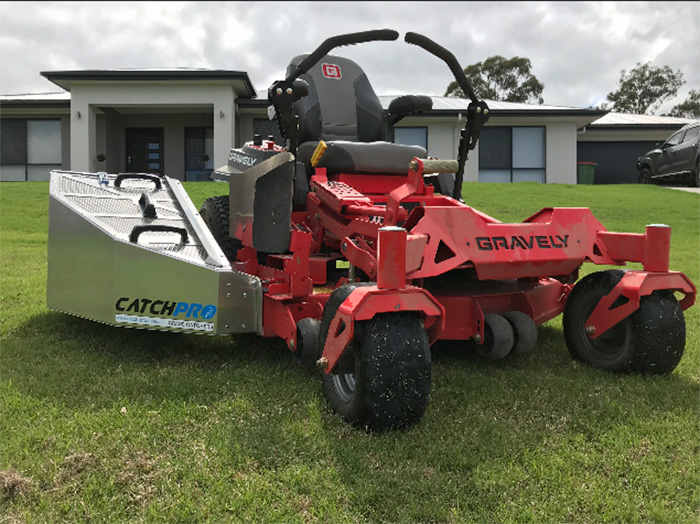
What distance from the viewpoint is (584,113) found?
20.8 metres

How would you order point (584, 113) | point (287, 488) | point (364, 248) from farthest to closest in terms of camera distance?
point (584, 113) < point (364, 248) < point (287, 488)

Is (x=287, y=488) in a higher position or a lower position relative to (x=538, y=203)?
lower

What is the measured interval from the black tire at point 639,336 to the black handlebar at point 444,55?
1.53 m

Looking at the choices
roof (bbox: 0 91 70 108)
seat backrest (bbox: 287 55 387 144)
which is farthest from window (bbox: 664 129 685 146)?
roof (bbox: 0 91 70 108)

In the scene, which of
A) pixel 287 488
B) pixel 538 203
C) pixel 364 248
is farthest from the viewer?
pixel 538 203

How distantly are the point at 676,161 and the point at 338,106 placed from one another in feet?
56.5

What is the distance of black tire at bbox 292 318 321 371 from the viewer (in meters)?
3.35

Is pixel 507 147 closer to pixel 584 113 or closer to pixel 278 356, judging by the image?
pixel 584 113

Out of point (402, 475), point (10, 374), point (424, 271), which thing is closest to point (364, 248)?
point (424, 271)

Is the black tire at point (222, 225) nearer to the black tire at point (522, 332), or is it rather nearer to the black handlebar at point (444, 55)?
the black handlebar at point (444, 55)

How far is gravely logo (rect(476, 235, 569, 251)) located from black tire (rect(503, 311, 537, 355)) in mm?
569

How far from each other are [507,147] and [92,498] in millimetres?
21261

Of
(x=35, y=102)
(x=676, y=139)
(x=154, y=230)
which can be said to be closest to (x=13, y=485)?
(x=154, y=230)

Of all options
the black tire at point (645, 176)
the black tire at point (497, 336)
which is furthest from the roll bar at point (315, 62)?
the black tire at point (645, 176)
